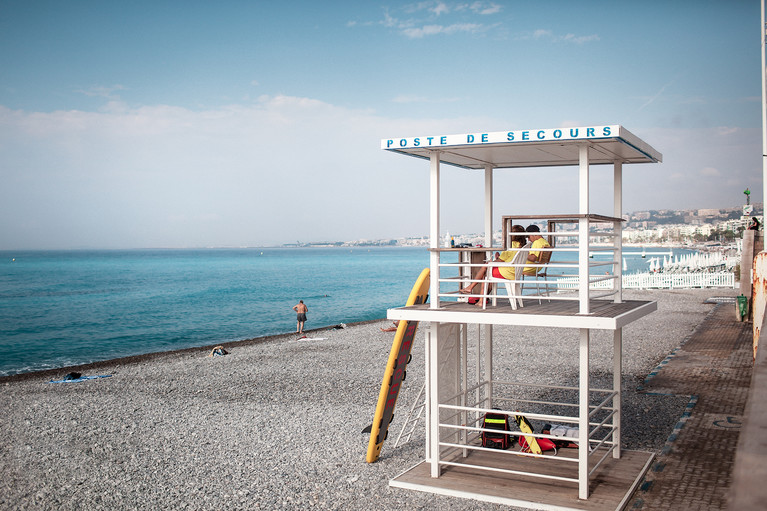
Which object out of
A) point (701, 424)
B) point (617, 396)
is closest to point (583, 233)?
point (617, 396)

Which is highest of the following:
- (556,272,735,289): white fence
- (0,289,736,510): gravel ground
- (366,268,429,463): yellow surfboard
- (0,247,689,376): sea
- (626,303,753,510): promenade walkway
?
(366,268,429,463): yellow surfboard

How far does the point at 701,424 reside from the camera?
37.0 feet

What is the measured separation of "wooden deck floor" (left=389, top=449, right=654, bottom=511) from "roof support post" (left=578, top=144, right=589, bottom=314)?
2327 mm

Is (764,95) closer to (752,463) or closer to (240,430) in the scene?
(240,430)

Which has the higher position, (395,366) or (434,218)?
(434,218)

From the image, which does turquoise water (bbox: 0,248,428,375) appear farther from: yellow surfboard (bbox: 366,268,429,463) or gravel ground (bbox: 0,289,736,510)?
yellow surfboard (bbox: 366,268,429,463)

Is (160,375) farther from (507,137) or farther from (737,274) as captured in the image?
(737,274)

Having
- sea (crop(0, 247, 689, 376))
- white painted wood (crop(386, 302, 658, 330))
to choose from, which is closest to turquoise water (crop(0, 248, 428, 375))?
sea (crop(0, 247, 689, 376))

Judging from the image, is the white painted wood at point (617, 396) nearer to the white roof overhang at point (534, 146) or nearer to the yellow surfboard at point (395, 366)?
the white roof overhang at point (534, 146)

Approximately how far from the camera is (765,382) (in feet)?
4.80

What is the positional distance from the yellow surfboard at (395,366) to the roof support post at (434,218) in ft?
1.84

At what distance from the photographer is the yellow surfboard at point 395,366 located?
30.8ft

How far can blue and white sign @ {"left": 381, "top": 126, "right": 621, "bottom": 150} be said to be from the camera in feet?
25.7

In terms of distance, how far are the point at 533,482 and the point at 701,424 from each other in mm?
4394
